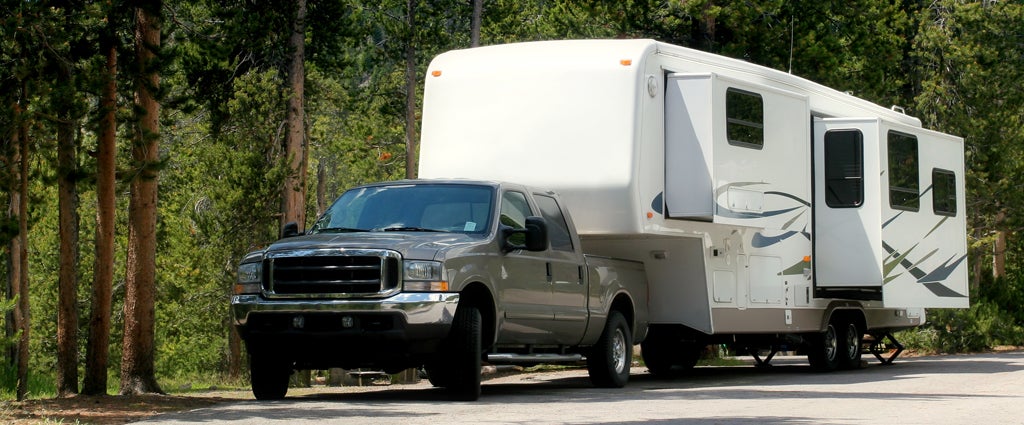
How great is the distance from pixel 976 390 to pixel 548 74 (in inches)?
227

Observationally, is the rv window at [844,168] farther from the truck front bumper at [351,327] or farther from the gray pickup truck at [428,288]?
the truck front bumper at [351,327]

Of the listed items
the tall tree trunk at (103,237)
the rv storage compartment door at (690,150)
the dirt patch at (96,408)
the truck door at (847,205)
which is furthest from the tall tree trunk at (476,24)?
the dirt patch at (96,408)

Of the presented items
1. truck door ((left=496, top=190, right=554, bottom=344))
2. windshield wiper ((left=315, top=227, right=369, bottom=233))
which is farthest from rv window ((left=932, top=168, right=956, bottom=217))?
windshield wiper ((left=315, top=227, right=369, bottom=233))

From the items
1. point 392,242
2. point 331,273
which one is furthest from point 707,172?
point 331,273

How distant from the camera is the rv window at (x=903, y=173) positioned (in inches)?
770

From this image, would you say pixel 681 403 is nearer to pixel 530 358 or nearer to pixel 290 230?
pixel 530 358

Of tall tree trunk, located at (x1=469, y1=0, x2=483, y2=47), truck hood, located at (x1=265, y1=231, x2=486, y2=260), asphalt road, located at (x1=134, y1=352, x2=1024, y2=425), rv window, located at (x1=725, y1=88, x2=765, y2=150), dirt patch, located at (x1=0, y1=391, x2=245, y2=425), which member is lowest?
dirt patch, located at (x1=0, y1=391, x2=245, y2=425)

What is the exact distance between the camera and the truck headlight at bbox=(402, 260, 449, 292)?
43.0ft

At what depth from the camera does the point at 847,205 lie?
756 inches

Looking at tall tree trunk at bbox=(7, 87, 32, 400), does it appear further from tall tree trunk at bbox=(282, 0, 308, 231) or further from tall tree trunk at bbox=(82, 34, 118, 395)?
tall tree trunk at bbox=(82, 34, 118, 395)

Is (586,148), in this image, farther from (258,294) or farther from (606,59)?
(258,294)

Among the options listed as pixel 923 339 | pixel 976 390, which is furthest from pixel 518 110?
pixel 923 339

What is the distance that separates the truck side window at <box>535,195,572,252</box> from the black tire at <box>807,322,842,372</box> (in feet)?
18.9

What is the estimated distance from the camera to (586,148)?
52.5ft
